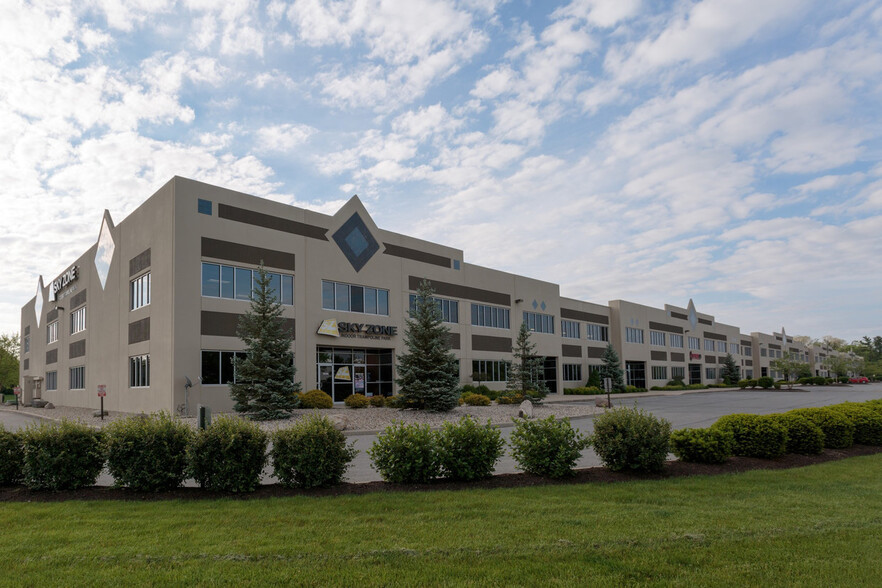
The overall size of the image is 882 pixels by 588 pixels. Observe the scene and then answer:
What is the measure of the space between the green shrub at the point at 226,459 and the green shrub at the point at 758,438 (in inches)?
332

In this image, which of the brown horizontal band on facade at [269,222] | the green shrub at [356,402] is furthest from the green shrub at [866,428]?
the brown horizontal band on facade at [269,222]

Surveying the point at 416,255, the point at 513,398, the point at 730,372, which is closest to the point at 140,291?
the point at 416,255

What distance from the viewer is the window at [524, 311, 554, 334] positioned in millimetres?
47094

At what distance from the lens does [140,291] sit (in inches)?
1140

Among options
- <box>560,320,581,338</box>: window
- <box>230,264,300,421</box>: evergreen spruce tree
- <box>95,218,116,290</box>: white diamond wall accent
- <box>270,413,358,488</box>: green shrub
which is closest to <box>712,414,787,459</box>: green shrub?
<box>270,413,358,488</box>: green shrub

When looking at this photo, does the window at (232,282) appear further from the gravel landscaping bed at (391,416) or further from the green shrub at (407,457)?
the green shrub at (407,457)

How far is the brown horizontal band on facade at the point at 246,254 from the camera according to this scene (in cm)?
2642

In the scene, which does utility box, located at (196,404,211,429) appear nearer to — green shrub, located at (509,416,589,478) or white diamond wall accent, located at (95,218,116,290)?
green shrub, located at (509,416,589,478)

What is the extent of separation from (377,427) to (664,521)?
14.4 meters

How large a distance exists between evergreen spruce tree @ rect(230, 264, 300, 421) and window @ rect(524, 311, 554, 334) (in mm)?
25869

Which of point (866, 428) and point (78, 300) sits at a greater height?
point (78, 300)

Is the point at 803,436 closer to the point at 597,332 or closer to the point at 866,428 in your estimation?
the point at 866,428

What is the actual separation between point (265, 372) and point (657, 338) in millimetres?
55309

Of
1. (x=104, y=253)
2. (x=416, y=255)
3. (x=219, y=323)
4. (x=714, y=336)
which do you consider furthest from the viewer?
(x=714, y=336)
